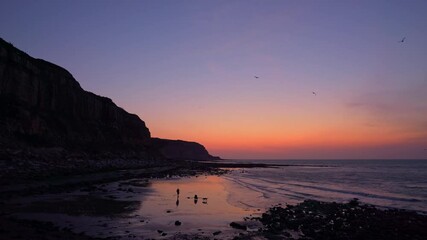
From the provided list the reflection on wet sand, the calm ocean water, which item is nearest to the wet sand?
the reflection on wet sand

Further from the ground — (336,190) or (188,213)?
(336,190)

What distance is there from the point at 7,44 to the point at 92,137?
2485 centimetres

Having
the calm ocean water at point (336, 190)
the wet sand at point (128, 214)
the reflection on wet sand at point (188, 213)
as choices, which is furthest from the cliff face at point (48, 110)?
the calm ocean water at point (336, 190)

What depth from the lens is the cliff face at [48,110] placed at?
147 feet

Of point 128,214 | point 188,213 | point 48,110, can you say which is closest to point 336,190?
point 188,213

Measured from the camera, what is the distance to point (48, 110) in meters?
60.2

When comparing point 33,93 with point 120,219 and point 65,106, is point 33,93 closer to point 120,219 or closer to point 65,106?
point 65,106

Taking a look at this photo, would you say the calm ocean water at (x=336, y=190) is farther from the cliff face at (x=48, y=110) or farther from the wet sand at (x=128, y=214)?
the cliff face at (x=48, y=110)

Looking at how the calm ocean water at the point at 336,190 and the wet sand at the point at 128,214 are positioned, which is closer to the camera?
the wet sand at the point at 128,214

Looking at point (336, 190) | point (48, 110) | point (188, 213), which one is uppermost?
point (48, 110)

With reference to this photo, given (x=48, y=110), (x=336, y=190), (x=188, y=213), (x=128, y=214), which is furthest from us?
(x=48, y=110)

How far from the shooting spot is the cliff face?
44688mm

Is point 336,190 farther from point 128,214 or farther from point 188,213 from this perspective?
point 128,214

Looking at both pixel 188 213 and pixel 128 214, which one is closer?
pixel 128 214
